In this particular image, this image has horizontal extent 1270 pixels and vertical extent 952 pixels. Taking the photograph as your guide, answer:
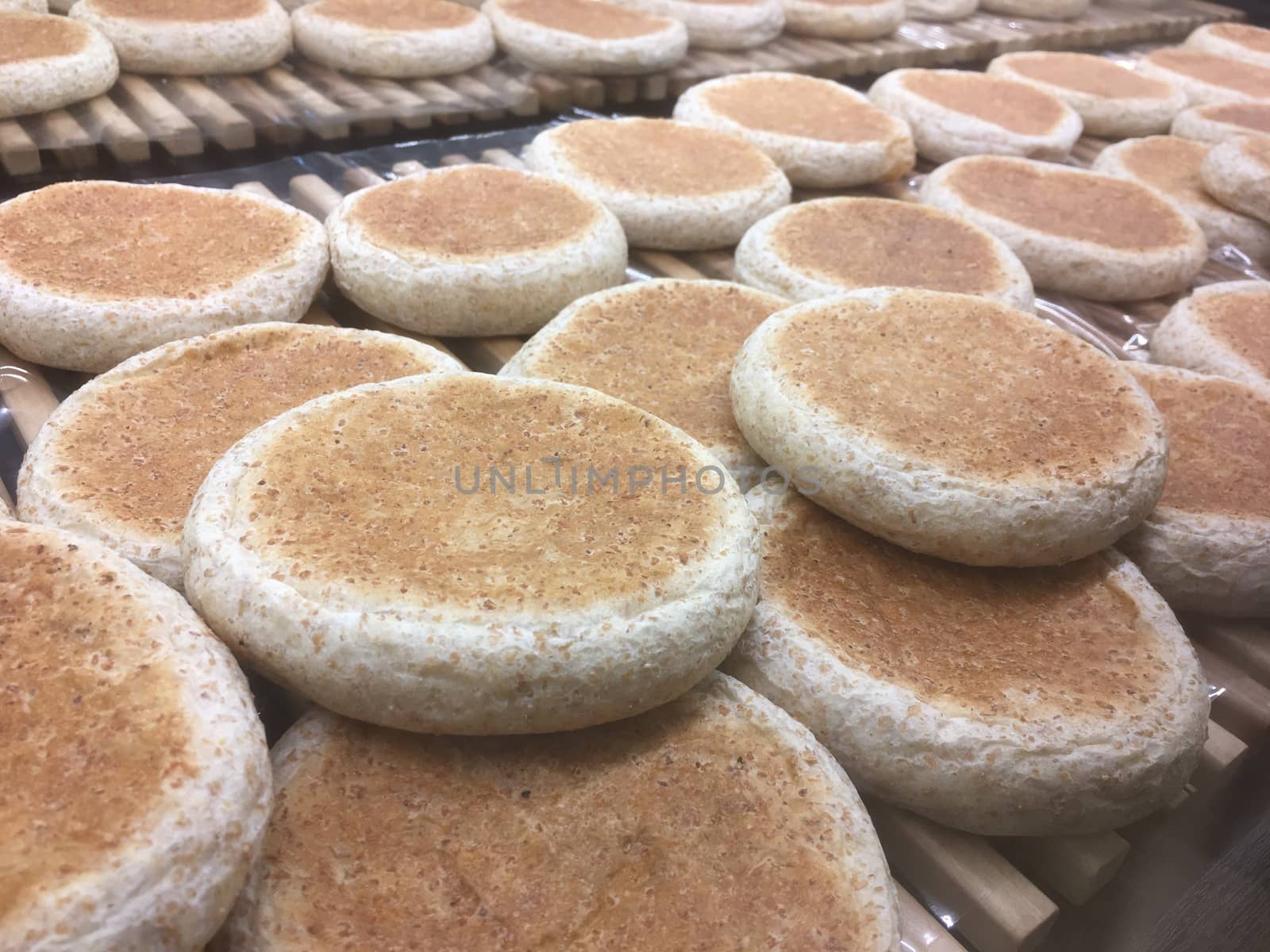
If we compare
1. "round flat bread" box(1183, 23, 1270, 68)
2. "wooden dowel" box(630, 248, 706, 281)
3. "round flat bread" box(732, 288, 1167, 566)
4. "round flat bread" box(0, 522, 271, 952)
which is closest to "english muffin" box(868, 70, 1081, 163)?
"wooden dowel" box(630, 248, 706, 281)

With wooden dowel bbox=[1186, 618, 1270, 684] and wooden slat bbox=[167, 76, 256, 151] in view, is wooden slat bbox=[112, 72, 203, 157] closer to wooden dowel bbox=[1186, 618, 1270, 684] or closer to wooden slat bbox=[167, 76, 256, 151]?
wooden slat bbox=[167, 76, 256, 151]

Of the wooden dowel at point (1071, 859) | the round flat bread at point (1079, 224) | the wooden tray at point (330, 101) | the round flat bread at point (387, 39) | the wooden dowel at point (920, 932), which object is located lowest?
the wooden dowel at point (1071, 859)

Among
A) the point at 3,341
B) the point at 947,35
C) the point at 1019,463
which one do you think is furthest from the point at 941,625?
the point at 947,35

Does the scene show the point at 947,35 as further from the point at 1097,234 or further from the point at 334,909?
the point at 334,909

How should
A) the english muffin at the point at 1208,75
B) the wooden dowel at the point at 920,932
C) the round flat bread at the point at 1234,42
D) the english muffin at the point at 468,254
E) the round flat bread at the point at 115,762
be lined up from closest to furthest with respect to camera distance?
1. the round flat bread at the point at 115,762
2. the wooden dowel at the point at 920,932
3. the english muffin at the point at 468,254
4. the english muffin at the point at 1208,75
5. the round flat bread at the point at 1234,42

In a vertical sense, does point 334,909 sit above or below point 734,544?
below

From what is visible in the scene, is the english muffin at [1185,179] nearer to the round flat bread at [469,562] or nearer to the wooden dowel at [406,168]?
the wooden dowel at [406,168]

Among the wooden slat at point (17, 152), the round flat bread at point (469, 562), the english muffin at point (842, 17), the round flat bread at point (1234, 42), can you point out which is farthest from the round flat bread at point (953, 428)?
the round flat bread at point (1234, 42)
